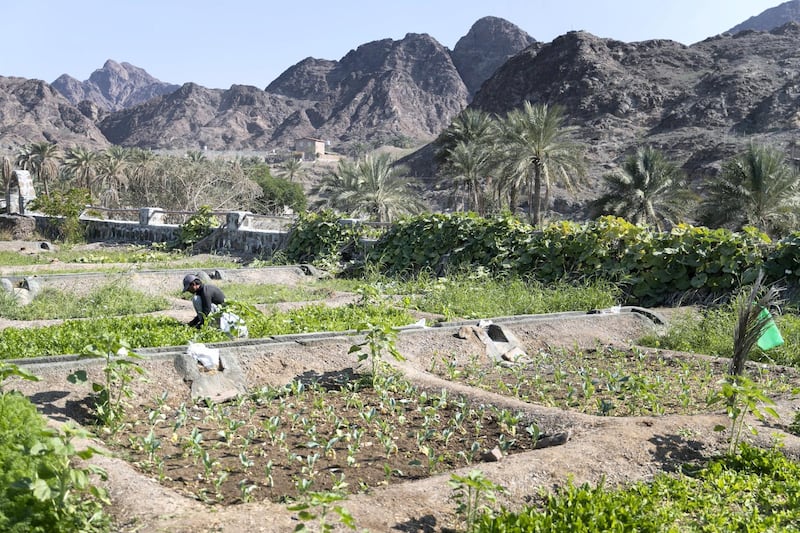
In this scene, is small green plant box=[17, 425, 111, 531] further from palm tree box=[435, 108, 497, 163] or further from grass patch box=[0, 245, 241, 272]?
palm tree box=[435, 108, 497, 163]

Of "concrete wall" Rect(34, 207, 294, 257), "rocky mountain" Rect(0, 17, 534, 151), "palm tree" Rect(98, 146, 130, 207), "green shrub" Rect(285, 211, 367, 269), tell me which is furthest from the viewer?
"rocky mountain" Rect(0, 17, 534, 151)

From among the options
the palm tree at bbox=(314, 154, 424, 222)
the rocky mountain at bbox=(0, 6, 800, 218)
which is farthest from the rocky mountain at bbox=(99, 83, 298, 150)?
the palm tree at bbox=(314, 154, 424, 222)

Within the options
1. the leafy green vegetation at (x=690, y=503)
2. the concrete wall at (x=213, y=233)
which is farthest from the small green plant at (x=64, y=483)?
the concrete wall at (x=213, y=233)

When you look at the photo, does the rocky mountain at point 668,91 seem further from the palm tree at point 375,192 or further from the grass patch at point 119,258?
the grass patch at point 119,258

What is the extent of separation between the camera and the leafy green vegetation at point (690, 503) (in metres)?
3.39

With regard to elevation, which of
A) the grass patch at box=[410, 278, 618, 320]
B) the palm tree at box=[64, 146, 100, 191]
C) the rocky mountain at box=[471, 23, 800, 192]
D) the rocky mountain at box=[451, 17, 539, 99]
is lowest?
the grass patch at box=[410, 278, 618, 320]

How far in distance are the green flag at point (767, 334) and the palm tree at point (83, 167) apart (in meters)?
44.0

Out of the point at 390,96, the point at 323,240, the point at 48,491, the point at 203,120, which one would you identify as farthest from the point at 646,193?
the point at 203,120

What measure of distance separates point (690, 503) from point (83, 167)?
160ft

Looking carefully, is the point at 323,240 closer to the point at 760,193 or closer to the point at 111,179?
the point at 760,193

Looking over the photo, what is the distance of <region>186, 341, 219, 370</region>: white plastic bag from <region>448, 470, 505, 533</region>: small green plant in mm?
2970

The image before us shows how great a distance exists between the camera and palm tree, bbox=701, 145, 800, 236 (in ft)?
86.7

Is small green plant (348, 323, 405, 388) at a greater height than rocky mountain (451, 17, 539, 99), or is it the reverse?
rocky mountain (451, 17, 539, 99)

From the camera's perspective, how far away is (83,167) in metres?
46.7
